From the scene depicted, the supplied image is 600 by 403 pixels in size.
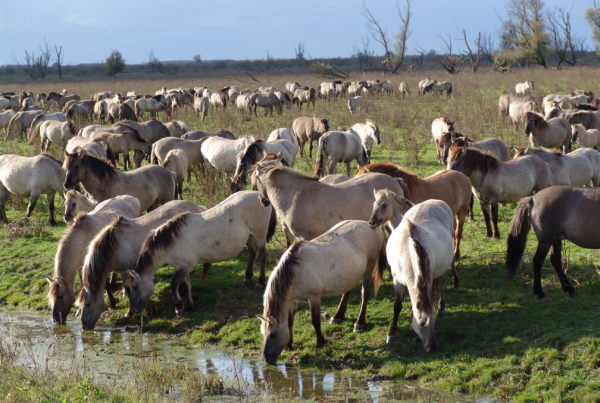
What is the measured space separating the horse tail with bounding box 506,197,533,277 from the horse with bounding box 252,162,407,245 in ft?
5.16

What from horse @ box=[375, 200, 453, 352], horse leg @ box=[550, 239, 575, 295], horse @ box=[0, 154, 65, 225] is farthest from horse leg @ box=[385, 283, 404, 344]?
horse @ box=[0, 154, 65, 225]

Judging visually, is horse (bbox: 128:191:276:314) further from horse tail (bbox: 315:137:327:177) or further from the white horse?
horse tail (bbox: 315:137:327:177)

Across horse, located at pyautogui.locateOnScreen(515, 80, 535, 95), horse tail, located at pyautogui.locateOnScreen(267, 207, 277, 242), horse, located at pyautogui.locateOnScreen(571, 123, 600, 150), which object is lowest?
horse tail, located at pyautogui.locateOnScreen(267, 207, 277, 242)

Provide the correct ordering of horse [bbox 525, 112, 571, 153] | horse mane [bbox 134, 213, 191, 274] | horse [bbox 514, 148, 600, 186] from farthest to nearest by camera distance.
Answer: horse [bbox 525, 112, 571, 153] → horse [bbox 514, 148, 600, 186] → horse mane [bbox 134, 213, 191, 274]

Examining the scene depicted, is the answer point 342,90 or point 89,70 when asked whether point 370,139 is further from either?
point 89,70

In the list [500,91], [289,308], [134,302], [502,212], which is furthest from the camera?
[500,91]

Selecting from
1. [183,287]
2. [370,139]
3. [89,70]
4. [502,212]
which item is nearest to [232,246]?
[183,287]

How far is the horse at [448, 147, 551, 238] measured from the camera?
11.8 meters

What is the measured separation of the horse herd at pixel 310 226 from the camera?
796 cm

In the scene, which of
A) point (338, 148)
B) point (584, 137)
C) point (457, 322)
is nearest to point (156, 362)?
point (457, 322)

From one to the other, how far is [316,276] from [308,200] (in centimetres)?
182

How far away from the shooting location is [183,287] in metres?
9.90

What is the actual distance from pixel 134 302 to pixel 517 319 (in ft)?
14.6

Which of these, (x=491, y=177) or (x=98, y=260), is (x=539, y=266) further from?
(x=98, y=260)
